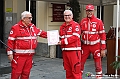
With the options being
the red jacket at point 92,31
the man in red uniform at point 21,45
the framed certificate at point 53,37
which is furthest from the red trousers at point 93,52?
the man in red uniform at point 21,45

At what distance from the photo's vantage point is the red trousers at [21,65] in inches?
211

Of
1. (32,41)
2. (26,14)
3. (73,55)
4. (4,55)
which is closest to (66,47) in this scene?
(73,55)

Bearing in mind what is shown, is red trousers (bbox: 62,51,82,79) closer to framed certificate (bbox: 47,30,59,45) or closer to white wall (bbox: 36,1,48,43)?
framed certificate (bbox: 47,30,59,45)

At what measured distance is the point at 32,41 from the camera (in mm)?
5441

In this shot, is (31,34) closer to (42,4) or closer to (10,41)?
(10,41)

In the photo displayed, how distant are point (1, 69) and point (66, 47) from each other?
333 cm

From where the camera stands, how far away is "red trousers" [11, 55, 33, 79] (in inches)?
211

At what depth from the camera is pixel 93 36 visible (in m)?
6.30

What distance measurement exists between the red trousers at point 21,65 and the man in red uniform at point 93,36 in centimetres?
154

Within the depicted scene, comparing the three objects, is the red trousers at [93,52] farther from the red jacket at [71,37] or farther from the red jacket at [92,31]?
the red jacket at [71,37]

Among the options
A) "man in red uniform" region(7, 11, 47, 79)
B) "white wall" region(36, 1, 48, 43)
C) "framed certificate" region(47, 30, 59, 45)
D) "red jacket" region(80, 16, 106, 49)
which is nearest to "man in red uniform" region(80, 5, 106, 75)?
"red jacket" region(80, 16, 106, 49)

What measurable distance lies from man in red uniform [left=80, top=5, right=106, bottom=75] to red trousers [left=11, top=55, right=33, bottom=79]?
154 cm

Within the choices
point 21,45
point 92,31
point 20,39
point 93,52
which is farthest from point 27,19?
point 93,52

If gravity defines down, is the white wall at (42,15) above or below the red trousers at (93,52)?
above
